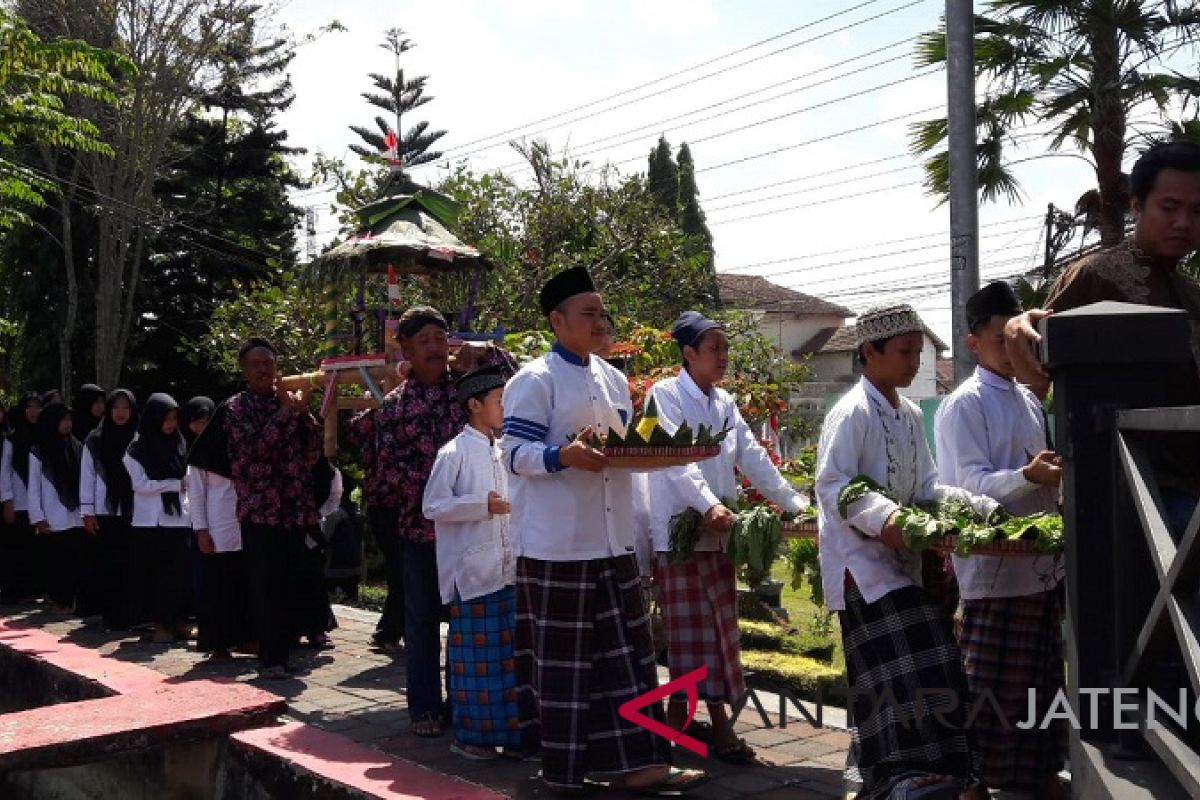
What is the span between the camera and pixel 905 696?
446 cm

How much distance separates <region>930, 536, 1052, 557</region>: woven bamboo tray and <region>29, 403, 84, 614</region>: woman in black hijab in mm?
9281

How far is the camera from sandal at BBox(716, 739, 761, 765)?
5.80 m

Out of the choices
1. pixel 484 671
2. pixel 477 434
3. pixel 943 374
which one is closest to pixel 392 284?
pixel 477 434

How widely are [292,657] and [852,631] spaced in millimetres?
5155

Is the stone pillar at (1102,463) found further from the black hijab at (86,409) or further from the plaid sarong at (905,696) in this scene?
the black hijab at (86,409)

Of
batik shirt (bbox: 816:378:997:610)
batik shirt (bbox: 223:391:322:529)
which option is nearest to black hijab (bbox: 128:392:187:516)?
batik shirt (bbox: 223:391:322:529)

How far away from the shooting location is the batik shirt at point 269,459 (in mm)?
8367

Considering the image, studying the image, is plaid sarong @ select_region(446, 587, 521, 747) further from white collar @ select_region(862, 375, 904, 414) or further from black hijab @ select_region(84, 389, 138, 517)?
black hijab @ select_region(84, 389, 138, 517)

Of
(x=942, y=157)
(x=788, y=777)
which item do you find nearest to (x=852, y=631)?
(x=788, y=777)

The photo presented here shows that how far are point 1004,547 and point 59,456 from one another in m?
9.69

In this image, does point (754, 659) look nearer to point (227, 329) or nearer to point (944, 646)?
point (944, 646)

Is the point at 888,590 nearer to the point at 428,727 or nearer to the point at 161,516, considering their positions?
the point at 428,727

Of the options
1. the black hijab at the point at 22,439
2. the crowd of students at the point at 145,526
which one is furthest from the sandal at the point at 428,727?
the black hijab at the point at 22,439

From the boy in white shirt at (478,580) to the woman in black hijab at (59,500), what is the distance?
264 inches
